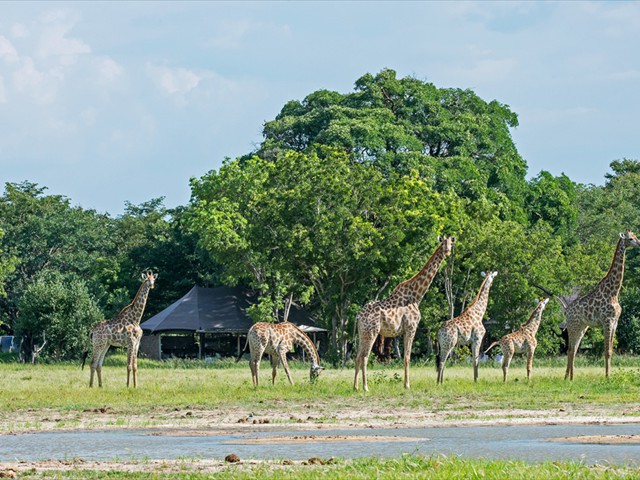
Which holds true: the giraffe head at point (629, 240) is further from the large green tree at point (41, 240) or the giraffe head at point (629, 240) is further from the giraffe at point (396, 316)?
the large green tree at point (41, 240)

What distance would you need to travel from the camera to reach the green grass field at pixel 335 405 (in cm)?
1283

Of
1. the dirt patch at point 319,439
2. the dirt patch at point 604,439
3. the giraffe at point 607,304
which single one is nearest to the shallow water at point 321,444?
the dirt patch at point 319,439

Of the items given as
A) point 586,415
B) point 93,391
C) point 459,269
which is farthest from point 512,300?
point 586,415

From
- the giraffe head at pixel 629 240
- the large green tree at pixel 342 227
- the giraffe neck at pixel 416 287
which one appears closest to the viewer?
the giraffe neck at pixel 416 287

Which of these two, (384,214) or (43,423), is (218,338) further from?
(43,423)

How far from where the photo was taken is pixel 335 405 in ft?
76.3

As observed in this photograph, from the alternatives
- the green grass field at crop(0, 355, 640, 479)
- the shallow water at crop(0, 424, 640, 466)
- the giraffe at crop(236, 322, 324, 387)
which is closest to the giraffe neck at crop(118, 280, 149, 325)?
the green grass field at crop(0, 355, 640, 479)

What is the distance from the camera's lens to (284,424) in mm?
19797

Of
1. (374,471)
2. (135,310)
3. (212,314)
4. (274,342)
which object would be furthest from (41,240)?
(374,471)

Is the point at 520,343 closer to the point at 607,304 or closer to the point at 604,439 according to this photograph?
the point at 607,304

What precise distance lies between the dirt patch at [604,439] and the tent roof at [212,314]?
40.0 meters

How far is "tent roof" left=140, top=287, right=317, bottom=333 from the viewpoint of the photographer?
5653cm

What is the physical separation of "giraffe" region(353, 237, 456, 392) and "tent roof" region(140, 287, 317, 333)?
27794 mm

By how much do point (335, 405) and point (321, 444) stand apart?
6.80m
